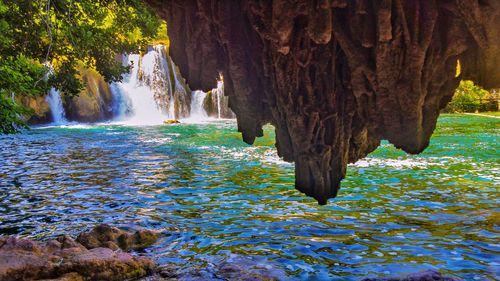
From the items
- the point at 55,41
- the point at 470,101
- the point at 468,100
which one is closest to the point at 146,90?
the point at 55,41

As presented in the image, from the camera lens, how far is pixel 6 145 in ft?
91.6

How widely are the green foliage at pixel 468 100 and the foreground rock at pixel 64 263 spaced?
48.9 m

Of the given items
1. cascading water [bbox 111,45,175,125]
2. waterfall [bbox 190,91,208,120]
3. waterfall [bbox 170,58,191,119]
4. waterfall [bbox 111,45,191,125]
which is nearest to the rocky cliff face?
waterfall [bbox 111,45,191,125]

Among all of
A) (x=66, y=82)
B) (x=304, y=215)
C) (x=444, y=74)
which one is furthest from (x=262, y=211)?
(x=66, y=82)

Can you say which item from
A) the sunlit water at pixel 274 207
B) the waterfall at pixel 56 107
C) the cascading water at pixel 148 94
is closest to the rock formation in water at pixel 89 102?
the cascading water at pixel 148 94

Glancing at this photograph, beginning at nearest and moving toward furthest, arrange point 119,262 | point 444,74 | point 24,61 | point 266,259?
point 444,74 → point 119,262 → point 266,259 → point 24,61

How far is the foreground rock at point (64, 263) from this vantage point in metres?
7.18

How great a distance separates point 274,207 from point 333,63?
6.11m

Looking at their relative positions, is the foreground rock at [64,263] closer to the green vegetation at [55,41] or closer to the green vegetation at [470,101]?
the green vegetation at [55,41]

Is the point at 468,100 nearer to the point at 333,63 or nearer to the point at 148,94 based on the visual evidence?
the point at 148,94

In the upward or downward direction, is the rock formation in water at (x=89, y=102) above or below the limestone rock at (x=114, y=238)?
above

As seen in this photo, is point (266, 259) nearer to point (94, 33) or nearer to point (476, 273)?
point (476, 273)

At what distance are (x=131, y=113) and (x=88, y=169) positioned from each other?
27660 mm

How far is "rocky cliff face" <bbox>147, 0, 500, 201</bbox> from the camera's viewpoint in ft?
20.4
